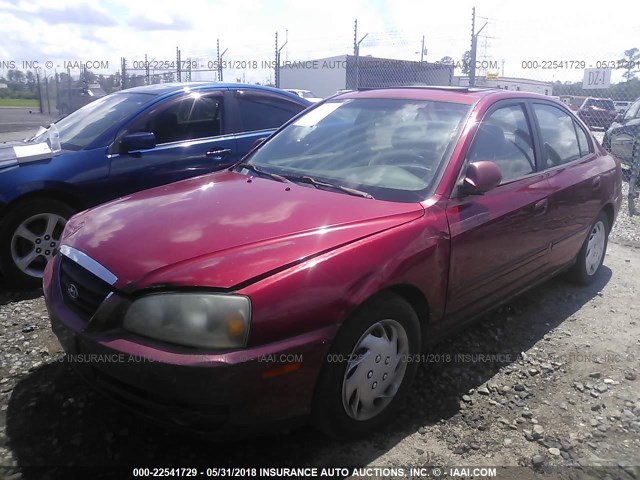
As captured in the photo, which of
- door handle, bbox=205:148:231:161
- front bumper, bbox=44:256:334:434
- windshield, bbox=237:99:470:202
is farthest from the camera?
door handle, bbox=205:148:231:161

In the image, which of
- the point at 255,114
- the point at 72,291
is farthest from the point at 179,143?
the point at 72,291

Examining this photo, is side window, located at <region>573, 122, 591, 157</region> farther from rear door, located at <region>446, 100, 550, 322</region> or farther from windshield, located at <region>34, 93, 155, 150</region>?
windshield, located at <region>34, 93, 155, 150</region>

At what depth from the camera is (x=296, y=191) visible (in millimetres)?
2889

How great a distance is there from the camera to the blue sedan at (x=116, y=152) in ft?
13.3

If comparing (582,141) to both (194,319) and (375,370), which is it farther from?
(194,319)

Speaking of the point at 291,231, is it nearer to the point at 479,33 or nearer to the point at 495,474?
the point at 495,474

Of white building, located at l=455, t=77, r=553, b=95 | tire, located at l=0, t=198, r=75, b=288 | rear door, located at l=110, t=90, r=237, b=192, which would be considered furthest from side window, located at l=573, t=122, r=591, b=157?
white building, located at l=455, t=77, r=553, b=95

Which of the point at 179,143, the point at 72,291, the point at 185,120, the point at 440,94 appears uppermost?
the point at 440,94

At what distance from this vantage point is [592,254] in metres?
4.65

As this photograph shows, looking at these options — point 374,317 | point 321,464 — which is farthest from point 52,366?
point 374,317

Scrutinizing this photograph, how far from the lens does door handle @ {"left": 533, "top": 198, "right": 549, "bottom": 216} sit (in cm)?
344

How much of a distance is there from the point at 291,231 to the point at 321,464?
1.05m

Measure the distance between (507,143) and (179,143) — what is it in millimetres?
2874

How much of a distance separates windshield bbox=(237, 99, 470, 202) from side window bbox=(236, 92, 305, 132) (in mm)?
1681
